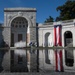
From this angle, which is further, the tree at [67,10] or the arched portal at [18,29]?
the tree at [67,10]

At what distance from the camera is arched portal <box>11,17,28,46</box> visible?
3922 centimetres

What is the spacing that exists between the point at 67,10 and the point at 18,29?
13250mm

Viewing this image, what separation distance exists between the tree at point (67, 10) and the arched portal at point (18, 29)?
1000 cm

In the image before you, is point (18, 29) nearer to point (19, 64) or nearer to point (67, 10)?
point (67, 10)

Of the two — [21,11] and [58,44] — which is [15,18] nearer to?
[21,11]

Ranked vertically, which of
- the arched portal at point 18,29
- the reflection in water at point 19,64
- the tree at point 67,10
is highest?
the tree at point 67,10

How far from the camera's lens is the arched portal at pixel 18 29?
1544 inches

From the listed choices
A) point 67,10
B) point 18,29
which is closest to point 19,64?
point 18,29

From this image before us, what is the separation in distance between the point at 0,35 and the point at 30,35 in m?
6.52

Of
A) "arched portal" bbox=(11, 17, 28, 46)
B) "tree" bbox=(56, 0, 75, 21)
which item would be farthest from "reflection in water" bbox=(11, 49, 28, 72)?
"tree" bbox=(56, 0, 75, 21)

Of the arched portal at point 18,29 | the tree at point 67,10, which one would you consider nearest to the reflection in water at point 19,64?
the arched portal at point 18,29

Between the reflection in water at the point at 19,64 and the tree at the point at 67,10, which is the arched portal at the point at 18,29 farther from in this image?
the reflection in water at the point at 19,64

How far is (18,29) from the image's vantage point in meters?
39.6

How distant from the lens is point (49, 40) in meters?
38.3
